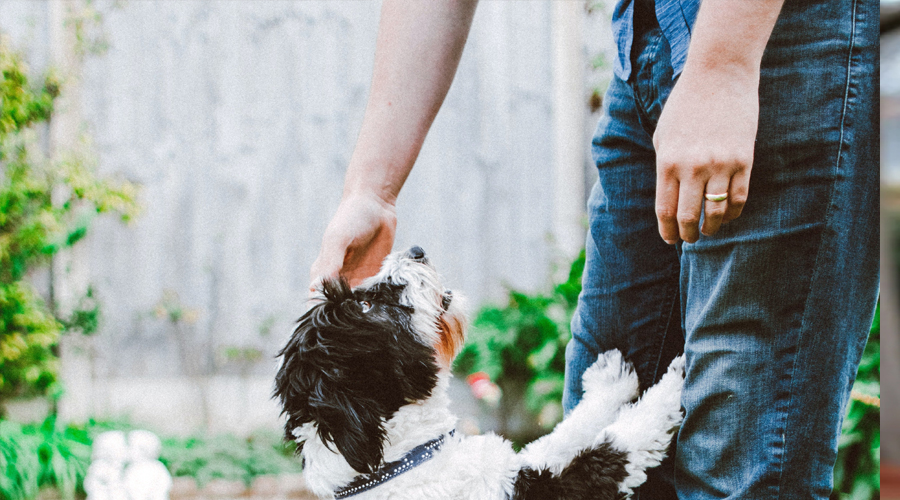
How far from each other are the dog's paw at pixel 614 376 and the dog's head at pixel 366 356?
0.43 metres

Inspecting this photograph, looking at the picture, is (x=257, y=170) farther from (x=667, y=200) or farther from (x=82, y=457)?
(x=667, y=200)

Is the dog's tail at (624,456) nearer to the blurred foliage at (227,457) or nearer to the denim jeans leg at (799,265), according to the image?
the denim jeans leg at (799,265)

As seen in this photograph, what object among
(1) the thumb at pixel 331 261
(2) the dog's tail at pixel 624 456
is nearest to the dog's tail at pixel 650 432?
(2) the dog's tail at pixel 624 456

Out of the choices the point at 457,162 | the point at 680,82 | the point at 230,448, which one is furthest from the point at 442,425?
the point at 457,162

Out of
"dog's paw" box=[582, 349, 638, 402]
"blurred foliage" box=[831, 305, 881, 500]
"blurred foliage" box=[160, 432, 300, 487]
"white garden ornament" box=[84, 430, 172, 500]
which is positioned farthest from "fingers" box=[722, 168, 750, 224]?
"white garden ornament" box=[84, 430, 172, 500]

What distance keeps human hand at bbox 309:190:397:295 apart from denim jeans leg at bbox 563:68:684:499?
0.58 m

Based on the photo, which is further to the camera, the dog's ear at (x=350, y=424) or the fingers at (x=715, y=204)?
the dog's ear at (x=350, y=424)

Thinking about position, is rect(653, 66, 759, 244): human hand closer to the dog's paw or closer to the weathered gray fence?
the dog's paw

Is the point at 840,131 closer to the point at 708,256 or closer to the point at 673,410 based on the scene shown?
the point at 708,256

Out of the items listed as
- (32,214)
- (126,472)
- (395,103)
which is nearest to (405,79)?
(395,103)

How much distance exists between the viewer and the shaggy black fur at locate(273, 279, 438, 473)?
1.53 metres

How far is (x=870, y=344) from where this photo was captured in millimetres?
2652

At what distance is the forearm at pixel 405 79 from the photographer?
1.77m

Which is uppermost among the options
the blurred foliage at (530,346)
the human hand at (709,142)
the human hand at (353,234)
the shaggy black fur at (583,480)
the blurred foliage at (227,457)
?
the human hand at (709,142)
